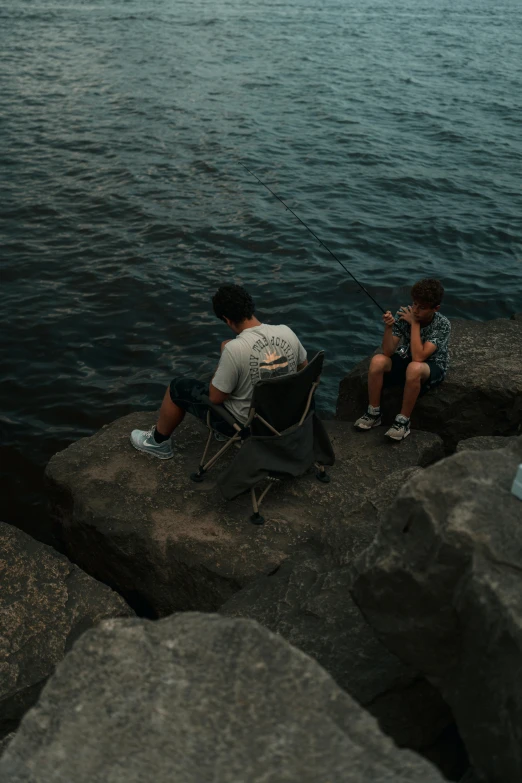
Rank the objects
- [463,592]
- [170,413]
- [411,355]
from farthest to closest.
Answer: [411,355], [170,413], [463,592]

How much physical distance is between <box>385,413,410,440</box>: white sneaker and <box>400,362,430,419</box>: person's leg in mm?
44

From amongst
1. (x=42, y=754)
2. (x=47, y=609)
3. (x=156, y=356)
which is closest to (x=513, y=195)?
(x=156, y=356)

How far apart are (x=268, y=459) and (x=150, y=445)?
1.15 meters

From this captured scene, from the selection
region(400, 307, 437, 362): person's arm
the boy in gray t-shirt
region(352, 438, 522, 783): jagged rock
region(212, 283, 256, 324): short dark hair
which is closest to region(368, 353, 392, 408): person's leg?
region(400, 307, 437, 362): person's arm

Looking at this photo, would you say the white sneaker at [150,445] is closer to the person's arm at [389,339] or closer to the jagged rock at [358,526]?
the jagged rock at [358,526]

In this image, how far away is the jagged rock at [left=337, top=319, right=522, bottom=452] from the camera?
6598 mm

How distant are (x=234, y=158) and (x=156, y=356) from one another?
24.5 ft

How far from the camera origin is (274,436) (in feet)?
17.9

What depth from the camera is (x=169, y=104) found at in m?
19.0

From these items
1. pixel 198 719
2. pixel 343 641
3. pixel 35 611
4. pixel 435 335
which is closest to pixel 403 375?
pixel 435 335

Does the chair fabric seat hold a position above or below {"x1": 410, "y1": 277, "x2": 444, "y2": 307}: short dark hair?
below

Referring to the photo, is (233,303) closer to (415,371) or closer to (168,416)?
(168,416)

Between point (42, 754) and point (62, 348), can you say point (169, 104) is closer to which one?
point (62, 348)

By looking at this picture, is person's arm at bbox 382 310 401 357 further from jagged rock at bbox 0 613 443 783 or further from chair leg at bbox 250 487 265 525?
jagged rock at bbox 0 613 443 783
